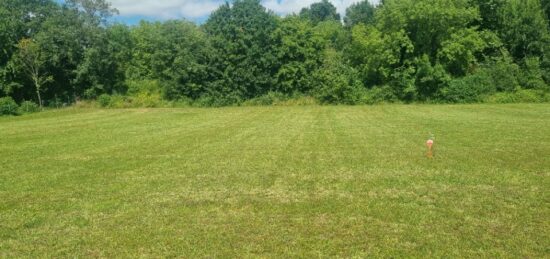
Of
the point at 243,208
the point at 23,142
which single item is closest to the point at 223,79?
the point at 23,142

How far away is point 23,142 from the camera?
658 inches

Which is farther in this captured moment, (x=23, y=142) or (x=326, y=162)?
(x=23, y=142)

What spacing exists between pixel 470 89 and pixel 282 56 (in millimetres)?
16498

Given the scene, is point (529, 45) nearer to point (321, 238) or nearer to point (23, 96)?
point (321, 238)

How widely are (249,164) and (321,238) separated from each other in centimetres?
551

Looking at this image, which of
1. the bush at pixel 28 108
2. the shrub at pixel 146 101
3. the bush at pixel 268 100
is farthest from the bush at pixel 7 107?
the bush at pixel 268 100

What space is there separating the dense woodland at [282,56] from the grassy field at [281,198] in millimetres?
24223

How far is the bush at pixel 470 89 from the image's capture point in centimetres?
3581

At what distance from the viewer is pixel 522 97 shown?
34844 millimetres

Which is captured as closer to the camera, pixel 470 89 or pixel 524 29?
pixel 470 89

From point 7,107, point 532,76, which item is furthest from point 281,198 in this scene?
point 532,76

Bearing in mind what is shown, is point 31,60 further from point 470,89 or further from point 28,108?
point 470,89

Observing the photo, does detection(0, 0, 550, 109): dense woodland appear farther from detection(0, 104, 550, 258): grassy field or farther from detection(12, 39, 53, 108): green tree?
detection(0, 104, 550, 258): grassy field

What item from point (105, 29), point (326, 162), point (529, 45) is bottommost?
point (326, 162)
